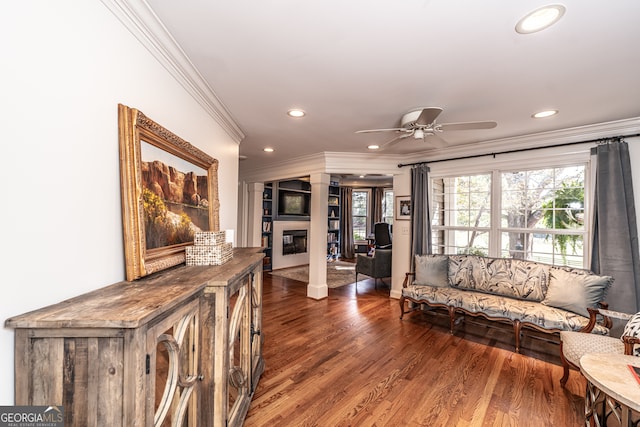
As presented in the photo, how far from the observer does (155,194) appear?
4.47 ft

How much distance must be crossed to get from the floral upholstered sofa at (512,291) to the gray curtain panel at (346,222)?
15.5ft

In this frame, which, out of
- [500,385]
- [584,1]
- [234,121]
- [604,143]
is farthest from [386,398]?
[604,143]

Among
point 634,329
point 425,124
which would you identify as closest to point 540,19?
point 425,124

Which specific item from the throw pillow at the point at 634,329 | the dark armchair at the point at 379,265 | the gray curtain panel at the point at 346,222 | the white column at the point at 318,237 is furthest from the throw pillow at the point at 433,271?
the gray curtain panel at the point at 346,222

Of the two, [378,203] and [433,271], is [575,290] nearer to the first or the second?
[433,271]

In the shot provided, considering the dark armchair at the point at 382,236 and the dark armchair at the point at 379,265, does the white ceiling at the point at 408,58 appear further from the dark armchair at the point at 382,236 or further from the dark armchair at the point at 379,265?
the dark armchair at the point at 382,236

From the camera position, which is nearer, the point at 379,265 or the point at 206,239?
the point at 206,239

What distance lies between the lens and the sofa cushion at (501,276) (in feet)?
10.1

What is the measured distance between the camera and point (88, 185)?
3.32 ft

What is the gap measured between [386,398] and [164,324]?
1.85 m

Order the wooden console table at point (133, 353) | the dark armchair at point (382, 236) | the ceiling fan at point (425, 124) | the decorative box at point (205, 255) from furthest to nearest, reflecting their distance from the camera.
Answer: the dark armchair at point (382, 236) → the ceiling fan at point (425, 124) → the decorative box at point (205, 255) → the wooden console table at point (133, 353)

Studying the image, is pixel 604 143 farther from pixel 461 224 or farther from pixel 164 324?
pixel 164 324

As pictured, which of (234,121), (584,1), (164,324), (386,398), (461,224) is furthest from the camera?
(461,224)

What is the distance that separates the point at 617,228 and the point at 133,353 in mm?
4066
